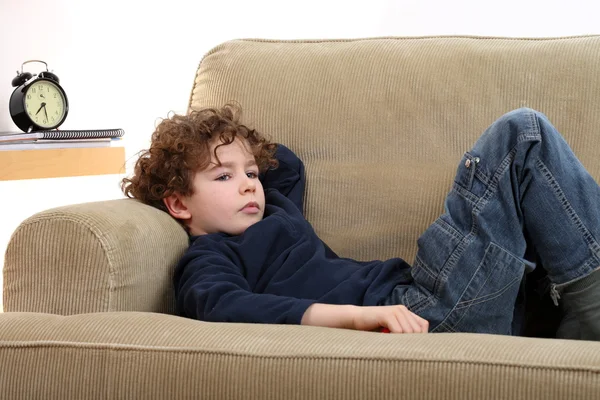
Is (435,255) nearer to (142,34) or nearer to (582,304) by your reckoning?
(582,304)

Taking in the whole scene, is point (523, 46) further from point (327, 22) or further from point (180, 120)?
point (327, 22)

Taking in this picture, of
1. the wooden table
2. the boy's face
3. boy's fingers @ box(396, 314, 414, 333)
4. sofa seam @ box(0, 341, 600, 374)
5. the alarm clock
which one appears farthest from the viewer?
the alarm clock

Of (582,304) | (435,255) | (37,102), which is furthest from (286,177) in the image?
(37,102)

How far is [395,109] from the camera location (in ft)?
5.54

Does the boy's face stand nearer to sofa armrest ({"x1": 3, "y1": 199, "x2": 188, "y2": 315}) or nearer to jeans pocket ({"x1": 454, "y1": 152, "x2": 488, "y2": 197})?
sofa armrest ({"x1": 3, "y1": 199, "x2": 188, "y2": 315})

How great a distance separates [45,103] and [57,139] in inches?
6.9

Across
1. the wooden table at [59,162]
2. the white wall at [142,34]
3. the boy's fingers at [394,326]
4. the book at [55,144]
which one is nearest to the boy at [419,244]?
the boy's fingers at [394,326]

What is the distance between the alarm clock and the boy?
2.91ft

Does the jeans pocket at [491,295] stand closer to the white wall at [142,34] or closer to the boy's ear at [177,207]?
the boy's ear at [177,207]

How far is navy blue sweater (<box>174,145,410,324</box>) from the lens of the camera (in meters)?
1.29

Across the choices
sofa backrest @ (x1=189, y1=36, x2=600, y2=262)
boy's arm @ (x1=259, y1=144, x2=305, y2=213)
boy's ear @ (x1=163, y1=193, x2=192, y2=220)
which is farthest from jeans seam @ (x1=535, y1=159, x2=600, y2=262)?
boy's ear @ (x1=163, y1=193, x2=192, y2=220)

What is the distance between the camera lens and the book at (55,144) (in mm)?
2185

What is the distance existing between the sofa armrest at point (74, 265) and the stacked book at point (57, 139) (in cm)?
93

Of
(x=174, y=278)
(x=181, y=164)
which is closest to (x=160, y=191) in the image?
(x=181, y=164)
